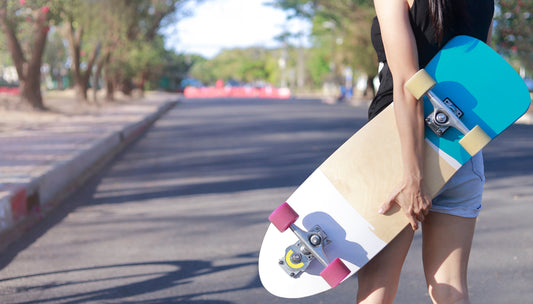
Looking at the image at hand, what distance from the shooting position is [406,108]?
190 cm

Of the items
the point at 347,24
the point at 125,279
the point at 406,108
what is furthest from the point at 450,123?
the point at 347,24

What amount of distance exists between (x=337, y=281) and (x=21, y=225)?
4.40 metres

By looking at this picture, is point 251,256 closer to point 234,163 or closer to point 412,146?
point 412,146

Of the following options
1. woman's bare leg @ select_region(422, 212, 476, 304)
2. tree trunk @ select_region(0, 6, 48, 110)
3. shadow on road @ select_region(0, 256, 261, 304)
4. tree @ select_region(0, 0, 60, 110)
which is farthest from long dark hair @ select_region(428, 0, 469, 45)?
tree trunk @ select_region(0, 6, 48, 110)

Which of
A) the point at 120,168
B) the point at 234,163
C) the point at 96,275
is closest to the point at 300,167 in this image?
the point at 234,163

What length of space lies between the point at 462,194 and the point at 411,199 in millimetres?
197

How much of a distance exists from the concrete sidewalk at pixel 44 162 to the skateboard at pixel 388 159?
369 cm

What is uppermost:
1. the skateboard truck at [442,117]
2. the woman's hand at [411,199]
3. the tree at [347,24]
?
the skateboard truck at [442,117]

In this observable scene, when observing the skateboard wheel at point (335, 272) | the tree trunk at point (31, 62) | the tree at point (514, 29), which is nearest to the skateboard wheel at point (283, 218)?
the skateboard wheel at point (335, 272)

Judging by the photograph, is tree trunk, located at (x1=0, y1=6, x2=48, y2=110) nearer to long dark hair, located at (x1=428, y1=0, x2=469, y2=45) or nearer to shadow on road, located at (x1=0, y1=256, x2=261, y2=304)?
shadow on road, located at (x1=0, y1=256, x2=261, y2=304)

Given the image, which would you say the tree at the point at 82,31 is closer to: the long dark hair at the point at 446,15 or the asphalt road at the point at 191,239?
the asphalt road at the point at 191,239

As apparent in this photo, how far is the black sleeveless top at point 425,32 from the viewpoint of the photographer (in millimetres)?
1906

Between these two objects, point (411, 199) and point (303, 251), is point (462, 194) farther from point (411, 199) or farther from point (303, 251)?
point (303, 251)

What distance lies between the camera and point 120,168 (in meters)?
9.28
